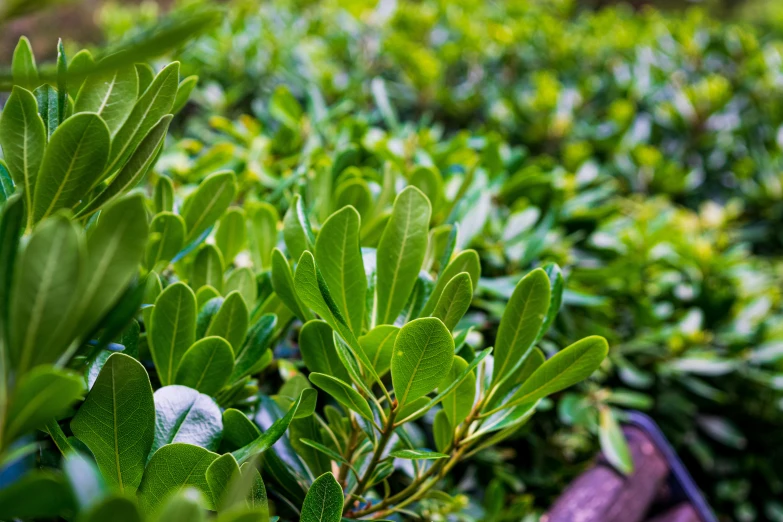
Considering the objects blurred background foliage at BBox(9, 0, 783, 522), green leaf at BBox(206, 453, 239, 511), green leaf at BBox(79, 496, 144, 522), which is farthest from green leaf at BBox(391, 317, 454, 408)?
blurred background foliage at BBox(9, 0, 783, 522)

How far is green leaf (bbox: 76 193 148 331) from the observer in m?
A: 0.37

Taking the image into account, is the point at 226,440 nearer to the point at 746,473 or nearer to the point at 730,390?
the point at 730,390

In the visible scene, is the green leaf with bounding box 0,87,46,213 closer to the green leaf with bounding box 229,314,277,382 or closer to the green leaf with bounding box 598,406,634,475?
the green leaf with bounding box 229,314,277,382

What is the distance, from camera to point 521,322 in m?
0.66

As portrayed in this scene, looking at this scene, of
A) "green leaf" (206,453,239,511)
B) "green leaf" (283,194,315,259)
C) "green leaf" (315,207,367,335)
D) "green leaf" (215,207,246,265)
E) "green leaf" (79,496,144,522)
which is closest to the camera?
"green leaf" (79,496,144,522)

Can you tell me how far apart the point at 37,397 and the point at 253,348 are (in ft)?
1.19

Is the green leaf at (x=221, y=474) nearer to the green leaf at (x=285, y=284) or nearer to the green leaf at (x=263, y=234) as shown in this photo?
the green leaf at (x=285, y=284)

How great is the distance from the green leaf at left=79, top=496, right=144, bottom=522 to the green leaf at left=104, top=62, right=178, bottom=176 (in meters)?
0.34

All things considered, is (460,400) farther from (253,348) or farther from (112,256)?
(112,256)

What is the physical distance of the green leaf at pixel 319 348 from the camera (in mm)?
678

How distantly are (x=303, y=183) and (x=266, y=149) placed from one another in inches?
20.9

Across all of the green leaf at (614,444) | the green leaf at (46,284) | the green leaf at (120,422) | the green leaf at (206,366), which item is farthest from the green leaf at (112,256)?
the green leaf at (614,444)

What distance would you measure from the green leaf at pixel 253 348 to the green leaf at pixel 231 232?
0.65 feet

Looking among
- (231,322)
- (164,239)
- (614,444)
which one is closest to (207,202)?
(164,239)
